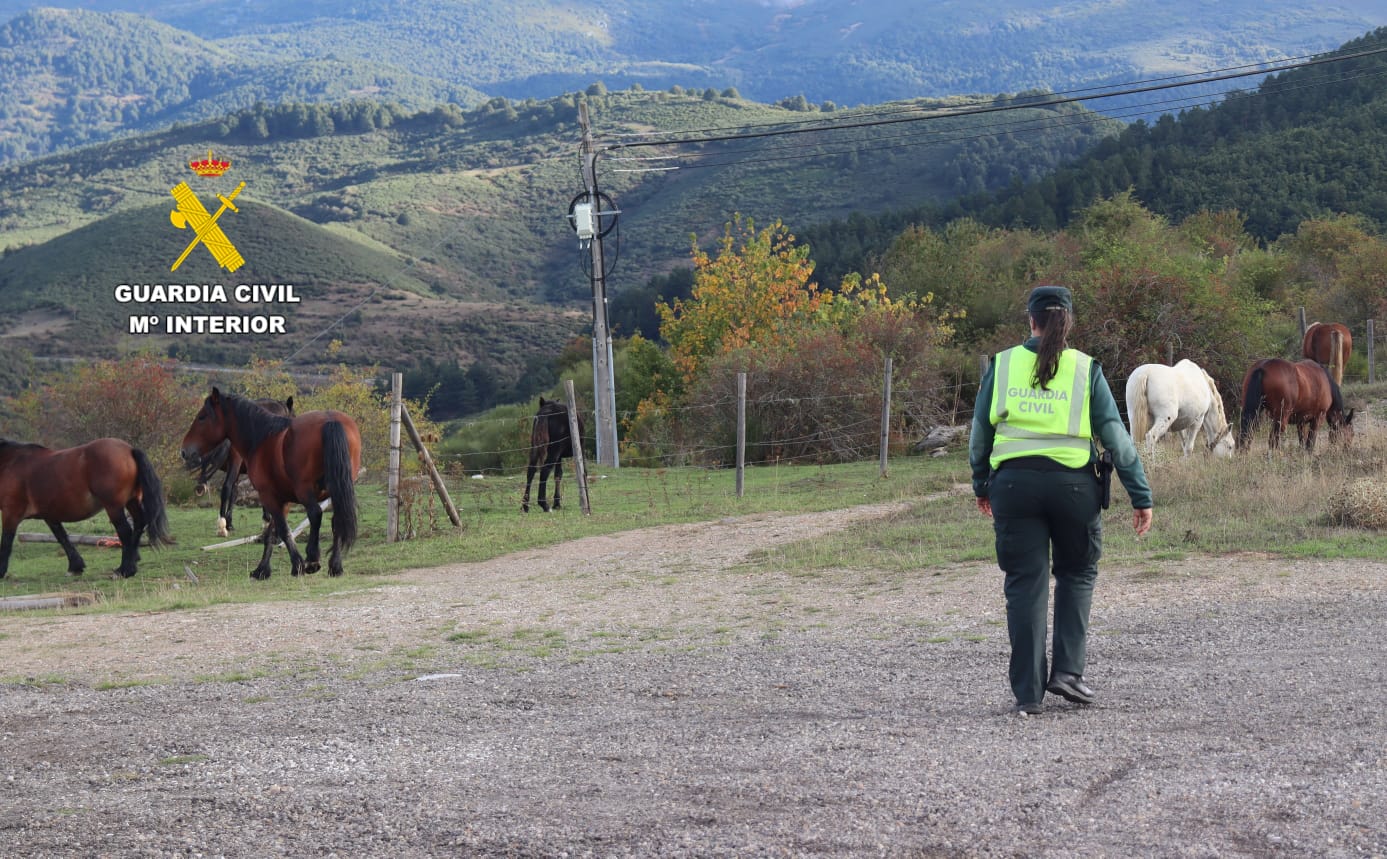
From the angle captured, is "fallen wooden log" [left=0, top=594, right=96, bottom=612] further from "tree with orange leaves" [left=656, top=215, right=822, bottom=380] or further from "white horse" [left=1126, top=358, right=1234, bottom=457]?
"tree with orange leaves" [left=656, top=215, right=822, bottom=380]

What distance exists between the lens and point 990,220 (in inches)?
2635

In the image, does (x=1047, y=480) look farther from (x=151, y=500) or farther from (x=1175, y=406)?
(x=151, y=500)

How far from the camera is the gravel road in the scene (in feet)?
14.8

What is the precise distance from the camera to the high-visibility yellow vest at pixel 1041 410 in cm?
594

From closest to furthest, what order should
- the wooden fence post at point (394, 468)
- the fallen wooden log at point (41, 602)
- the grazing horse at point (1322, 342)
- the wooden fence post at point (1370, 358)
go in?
the fallen wooden log at point (41, 602)
the wooden fence post at point (394, 468)
the grazing horse at point (1322, 342)
the wooden fence post at point (1370, 358)

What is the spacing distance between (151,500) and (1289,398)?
13.6 metres

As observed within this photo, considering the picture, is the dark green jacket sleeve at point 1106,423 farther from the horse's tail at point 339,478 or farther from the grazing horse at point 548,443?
the grazing horse at point 548,443

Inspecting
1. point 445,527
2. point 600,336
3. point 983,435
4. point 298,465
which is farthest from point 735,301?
point 983,435

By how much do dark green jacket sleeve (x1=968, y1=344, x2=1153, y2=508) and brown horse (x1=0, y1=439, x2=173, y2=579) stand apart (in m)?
11.1

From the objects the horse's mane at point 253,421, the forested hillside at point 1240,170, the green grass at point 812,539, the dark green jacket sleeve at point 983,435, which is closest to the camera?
the dark green jacket sleeve at point 983,435

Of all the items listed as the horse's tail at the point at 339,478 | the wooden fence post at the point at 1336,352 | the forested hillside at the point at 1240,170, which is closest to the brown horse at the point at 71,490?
the horse's tail at the point at 339,478

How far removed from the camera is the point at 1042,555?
6031mm

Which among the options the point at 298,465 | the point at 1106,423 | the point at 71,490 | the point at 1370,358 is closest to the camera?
the point at 1106,423

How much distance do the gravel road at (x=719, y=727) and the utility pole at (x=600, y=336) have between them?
62.2 feet
